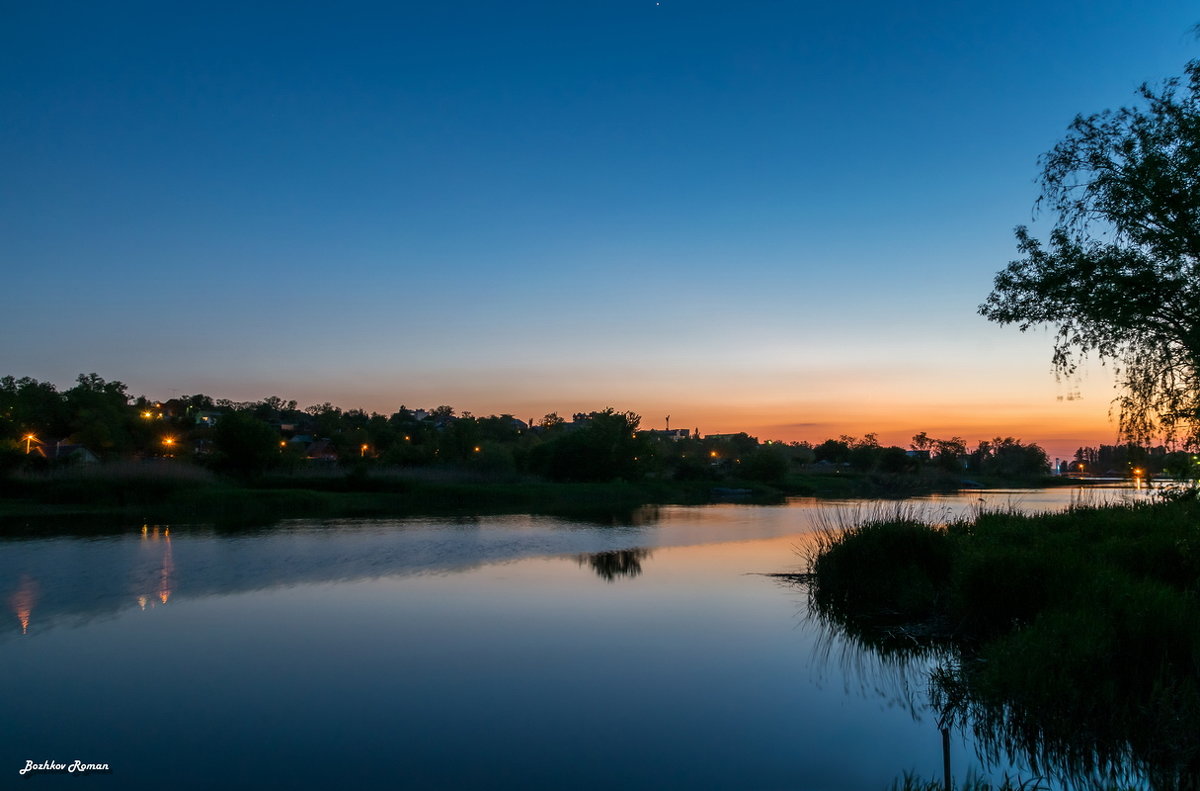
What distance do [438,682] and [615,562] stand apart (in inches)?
457

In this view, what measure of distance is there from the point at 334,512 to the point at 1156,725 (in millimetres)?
34686

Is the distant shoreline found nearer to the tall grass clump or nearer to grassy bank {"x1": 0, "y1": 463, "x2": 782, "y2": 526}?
grassy bank {"x1": 0, "y1": 463, "x2": 782, "y2": 526}

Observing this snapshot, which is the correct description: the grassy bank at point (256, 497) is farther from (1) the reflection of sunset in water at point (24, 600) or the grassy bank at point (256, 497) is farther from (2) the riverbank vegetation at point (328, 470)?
(1) the reflection of sunset in water at point (24, 600)

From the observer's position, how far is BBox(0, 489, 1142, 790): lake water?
7.14 meters

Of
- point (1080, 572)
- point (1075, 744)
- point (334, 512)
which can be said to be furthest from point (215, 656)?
point (334, 512)

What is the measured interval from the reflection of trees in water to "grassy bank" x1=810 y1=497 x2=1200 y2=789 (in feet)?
16.6

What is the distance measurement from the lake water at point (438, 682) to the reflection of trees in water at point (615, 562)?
2.07ft

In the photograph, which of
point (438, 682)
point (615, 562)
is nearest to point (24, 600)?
point (438, 682)

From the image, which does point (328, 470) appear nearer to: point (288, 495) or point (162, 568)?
point (288, 495)

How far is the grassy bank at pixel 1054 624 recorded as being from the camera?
269 inches

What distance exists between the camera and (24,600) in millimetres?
14070

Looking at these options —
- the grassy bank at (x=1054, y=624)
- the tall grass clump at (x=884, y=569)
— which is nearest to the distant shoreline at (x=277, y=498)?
the tall grass clump at (x=884, y=569)
